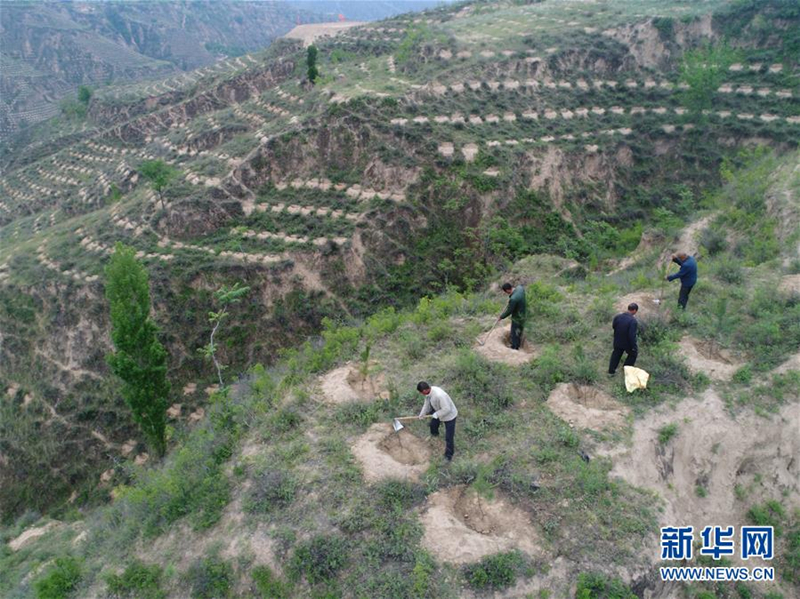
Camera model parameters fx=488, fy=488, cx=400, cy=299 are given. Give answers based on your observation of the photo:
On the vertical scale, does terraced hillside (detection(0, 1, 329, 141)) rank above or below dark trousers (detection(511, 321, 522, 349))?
above

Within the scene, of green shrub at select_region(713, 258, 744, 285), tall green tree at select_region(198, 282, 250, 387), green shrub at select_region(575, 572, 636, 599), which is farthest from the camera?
tall green tree at select_region(198, 282, 250, 387)

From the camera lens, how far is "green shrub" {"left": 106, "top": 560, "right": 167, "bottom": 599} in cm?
817

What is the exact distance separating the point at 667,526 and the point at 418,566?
428cm

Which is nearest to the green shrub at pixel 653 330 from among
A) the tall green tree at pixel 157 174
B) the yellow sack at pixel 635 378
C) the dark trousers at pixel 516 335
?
the yellow sack at pixel 635 378

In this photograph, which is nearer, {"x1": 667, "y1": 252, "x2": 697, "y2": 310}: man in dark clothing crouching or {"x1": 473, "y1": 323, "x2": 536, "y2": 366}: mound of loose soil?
{"x1": 667, "y1": 252, "x2": 697, "y2": 310}: man in dark clothing crouching

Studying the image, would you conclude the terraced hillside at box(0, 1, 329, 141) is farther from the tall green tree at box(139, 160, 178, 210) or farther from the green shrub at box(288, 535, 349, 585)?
the green shrub at box(288, 535, 349, 585)

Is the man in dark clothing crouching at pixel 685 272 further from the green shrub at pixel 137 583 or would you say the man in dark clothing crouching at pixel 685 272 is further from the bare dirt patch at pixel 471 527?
the green shrub at pixel 137 583

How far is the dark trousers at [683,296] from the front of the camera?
1196 centimetres

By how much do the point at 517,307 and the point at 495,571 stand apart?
590cm

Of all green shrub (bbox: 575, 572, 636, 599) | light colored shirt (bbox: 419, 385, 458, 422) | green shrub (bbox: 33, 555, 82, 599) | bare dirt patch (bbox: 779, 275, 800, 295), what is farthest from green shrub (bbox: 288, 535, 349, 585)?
bare dirt patch (bbox: 779, 275, 800, 295)

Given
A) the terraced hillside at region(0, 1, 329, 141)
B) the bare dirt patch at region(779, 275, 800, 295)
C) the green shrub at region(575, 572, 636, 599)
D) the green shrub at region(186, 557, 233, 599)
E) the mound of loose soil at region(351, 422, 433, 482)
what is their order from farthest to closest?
the terraced hillside at region(0, 1, 329, 141) → the bare dirt patch at region(779, 275, 800, 295) → the mound of loose soil at region(351, 422, 433, 482) → the green shrub at region(186, 557, 233, 599) → the green shrub at region(575, 572, 636, 599)

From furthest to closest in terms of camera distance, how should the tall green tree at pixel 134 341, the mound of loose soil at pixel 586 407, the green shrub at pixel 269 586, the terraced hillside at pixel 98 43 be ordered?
the terraced hillside at pixel 98 43, the tall green tree at pixel 134 341, the mound of loose soil at pixel 586 407, the green shrub at pixel 269 586

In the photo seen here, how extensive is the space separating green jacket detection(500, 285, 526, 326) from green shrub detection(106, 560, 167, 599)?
27.6ft

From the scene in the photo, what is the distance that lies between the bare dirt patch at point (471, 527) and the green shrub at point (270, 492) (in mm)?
2543
